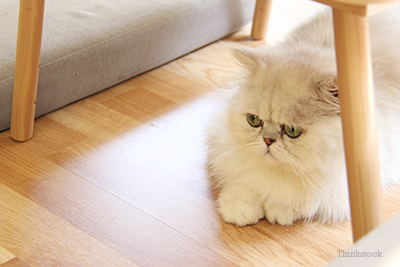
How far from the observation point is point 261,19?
7.07 feet

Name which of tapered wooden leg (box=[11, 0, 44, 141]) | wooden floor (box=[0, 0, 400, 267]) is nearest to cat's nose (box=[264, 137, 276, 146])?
wooden floor (box=[0, 0, 400, 267])

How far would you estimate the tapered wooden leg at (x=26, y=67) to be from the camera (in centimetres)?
124

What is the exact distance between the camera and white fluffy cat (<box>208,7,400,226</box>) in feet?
3.22

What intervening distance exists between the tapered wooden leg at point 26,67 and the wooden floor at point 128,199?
0.07 meters

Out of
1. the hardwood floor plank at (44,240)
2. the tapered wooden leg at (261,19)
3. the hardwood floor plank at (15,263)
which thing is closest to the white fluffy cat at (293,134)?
the hardwood floor plank at (44,240)

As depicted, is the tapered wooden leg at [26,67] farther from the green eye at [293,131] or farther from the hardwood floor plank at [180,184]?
the green eye at [293,131]

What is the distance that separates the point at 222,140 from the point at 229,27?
44.8 inches

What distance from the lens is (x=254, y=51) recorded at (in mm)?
1136

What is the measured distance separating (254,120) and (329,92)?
0.21 meters

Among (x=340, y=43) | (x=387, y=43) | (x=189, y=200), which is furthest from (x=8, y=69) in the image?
(x=387, y=43)

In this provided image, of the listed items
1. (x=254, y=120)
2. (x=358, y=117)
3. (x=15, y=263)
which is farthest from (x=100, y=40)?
(x=358, y=117)

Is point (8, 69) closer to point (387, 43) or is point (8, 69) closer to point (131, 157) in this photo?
point (131, 157)

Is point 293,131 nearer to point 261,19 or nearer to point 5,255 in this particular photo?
point 5,255

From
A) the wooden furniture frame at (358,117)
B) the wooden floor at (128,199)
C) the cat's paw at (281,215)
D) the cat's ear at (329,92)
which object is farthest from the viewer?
the cat's paw at (281,215)
